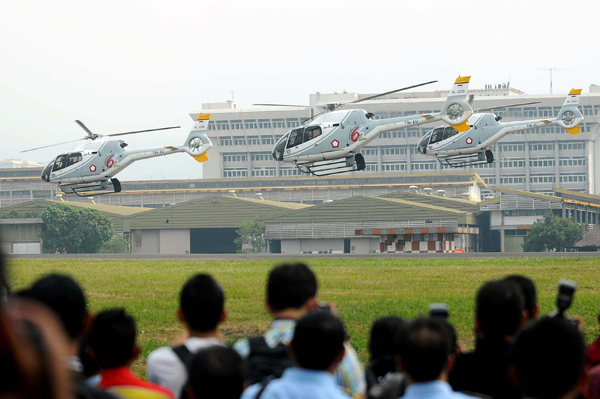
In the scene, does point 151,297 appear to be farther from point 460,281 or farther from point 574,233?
point 574,233

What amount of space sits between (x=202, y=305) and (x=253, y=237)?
81.8 meters

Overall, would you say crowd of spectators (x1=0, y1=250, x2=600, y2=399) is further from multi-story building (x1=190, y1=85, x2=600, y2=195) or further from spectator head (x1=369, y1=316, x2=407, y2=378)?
multi-story building (x1=190, y1=85, x2=600, y2=195)

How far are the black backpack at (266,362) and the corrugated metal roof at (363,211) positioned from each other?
75325 mm

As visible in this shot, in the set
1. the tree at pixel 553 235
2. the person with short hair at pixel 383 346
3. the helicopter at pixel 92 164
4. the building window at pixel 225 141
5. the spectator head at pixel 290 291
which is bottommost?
the tree at pixel 553 235

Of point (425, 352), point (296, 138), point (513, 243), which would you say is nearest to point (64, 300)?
point (425, 352)

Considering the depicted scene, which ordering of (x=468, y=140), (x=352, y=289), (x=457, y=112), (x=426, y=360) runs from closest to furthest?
(x=426, y=360) < (x=352, y=289) < (x=457, y=112) < (x=468, y=140)

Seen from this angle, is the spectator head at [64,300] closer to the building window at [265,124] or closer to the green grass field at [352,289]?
the green grass field at [352,289]

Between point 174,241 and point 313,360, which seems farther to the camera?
point 174,241

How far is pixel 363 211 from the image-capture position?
81062 millimetres

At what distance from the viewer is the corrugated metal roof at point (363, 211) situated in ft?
263

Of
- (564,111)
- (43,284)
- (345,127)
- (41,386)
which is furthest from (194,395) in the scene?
(564,111)

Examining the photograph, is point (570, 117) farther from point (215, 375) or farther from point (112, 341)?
point (215, 375)

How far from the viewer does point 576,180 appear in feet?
524

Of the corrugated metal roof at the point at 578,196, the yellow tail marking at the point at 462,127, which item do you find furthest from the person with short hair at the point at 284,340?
the corrugated metal roof at the point at 578,196
